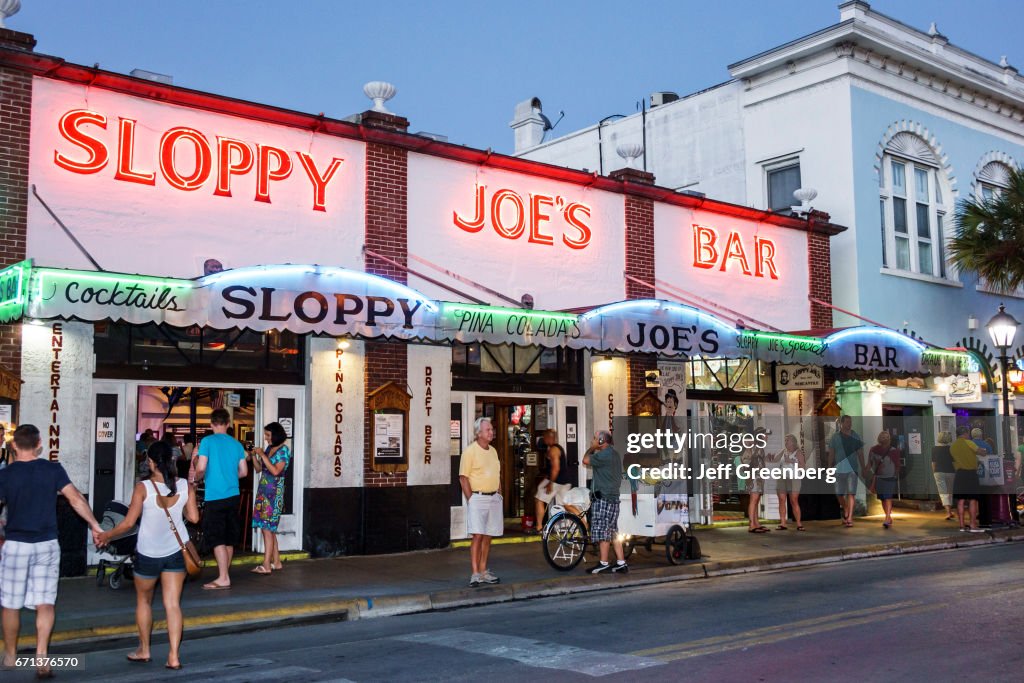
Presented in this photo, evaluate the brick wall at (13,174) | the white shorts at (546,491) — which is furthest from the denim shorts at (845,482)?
the brick wall at (13,174)

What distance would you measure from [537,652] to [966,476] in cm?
1300

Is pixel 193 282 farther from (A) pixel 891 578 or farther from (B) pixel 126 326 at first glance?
Result: (A) pixel 891 578

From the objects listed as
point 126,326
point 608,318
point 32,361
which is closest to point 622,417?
point 608,318

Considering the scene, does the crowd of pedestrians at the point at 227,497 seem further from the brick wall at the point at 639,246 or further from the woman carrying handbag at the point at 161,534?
the brick wall at the point at 639,246

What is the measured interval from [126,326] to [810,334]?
11.7m

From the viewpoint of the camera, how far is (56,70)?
12172 mm

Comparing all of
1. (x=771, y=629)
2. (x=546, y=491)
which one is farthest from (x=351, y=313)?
(x=771, y=629)

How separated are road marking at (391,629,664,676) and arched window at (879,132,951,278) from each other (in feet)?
53.7

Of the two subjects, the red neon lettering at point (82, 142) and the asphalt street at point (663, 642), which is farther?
the red neon lettering at point (82, 142)

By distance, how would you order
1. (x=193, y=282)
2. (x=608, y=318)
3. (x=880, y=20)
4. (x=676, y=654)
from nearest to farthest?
(x=676, y=654) < (x=193, y=282) < (x=608, y=318) < (x=880, y=20)

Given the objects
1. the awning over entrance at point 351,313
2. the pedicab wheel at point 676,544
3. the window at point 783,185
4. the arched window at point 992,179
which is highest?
the arched window at point 992,179

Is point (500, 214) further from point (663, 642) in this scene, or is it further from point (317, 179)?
point (663, 642)

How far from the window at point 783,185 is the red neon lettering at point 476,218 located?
30.4 feet

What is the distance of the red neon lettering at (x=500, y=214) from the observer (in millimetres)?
16266
